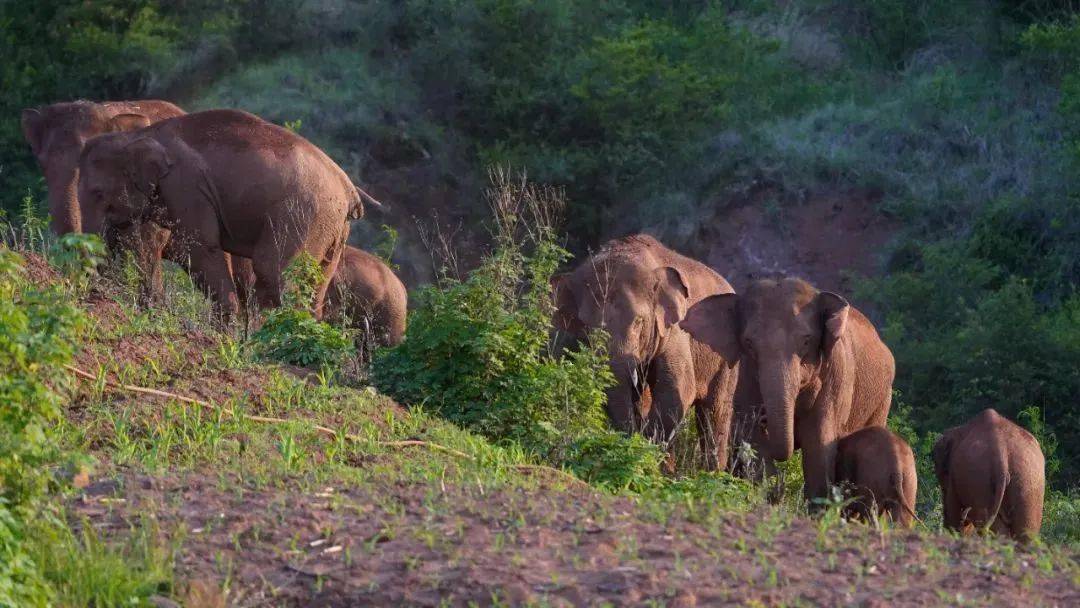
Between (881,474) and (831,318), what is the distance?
3.86 ft

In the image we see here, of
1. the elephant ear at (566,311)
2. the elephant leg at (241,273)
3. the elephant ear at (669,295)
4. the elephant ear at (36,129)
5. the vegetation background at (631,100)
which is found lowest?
the vegetation background at (631,100)

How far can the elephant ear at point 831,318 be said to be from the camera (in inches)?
511

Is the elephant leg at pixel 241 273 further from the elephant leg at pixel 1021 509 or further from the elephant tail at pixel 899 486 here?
the elephant leg at pixel 1021 509

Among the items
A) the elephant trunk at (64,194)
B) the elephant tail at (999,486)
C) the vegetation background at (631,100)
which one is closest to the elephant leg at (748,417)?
the elephant tail at (999,486)

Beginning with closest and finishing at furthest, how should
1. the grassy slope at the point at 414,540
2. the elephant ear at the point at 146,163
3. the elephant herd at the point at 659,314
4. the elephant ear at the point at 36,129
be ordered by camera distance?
the grassy slope at the point at 414,540 → the elephant herd at the point at 659,314 → the elephant ear at the point at 146,163 → the elephant ear at the point at 36,129

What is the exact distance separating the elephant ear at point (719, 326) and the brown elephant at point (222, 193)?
125 inches

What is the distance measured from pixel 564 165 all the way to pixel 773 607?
2137cm

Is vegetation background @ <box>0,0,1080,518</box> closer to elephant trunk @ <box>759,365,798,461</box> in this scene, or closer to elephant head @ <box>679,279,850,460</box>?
elephant head @ <box>679,279,850,460</box>

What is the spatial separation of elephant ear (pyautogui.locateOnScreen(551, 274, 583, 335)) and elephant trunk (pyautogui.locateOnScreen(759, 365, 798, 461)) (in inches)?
78.5

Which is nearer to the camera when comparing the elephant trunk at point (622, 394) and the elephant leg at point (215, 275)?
the elephant trunk at point (622, 394)

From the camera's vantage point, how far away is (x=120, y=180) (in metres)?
14.9

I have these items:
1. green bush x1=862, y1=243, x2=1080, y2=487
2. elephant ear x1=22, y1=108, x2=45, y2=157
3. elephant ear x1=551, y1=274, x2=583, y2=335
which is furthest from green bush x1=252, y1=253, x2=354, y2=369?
green bush x1=862, y1=243, x2=1080, y2=487

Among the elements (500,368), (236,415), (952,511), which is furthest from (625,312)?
(236,415)

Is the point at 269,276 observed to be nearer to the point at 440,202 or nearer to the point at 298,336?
the point at 298,336
